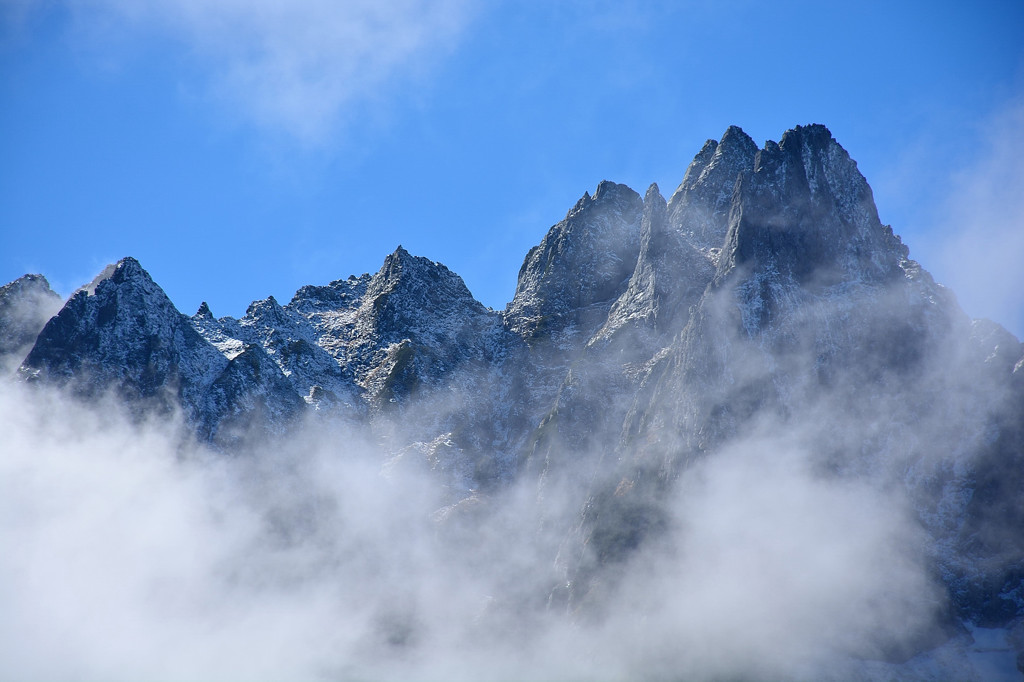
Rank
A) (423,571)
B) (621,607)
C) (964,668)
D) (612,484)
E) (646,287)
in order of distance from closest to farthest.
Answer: (964,668), (621,607), (612,484), (423,571), (646,287)

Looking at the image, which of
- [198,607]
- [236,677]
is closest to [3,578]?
[198,607]

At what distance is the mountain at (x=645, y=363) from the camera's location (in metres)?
104

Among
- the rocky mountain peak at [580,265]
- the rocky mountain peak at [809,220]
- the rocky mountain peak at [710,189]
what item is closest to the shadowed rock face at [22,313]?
the rocky mountain peak at [580,265]

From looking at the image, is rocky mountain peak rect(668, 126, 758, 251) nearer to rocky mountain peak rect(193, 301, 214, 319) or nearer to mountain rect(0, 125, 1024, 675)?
mountain rect(0, 125, 1024, 675)

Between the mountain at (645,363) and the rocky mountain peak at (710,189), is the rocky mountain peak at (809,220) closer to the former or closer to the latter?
the mountain at (645,363)

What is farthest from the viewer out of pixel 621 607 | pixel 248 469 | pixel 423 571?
pixel 248 469

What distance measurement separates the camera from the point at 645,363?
127 meters

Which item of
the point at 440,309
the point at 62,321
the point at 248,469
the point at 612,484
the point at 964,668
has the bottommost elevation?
the point at 964,668

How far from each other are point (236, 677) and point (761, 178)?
97.1m

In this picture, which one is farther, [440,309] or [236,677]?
[440,309]

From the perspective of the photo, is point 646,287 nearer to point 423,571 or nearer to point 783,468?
point 783,468

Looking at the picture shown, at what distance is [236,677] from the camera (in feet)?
373

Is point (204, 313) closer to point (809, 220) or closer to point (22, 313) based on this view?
point (22, 313)

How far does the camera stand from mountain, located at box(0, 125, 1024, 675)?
104000mm
